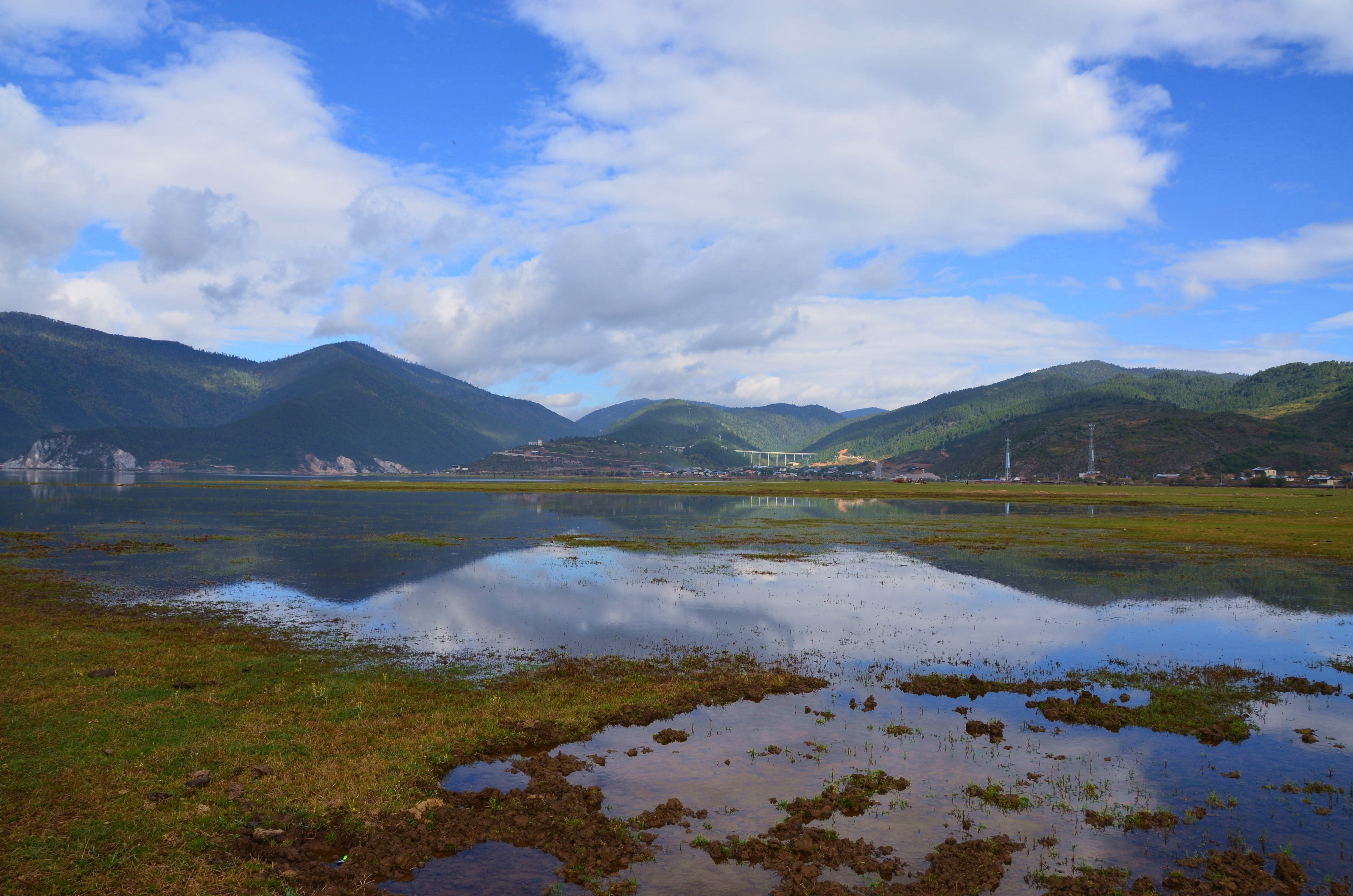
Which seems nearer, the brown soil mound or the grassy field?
the brown soil mound

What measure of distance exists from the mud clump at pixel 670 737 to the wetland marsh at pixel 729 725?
0.06 m

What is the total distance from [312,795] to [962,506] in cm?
11788

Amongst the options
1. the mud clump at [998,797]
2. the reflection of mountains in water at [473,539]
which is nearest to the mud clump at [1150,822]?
the mud clump at [998,797]

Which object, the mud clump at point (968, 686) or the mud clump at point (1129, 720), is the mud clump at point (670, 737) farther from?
the mud clump at point (1129, 720)

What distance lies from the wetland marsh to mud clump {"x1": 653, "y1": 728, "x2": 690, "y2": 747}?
0.21ft

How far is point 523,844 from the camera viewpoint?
11.8 m

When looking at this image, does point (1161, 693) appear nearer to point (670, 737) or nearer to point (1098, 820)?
point (1098, 820)

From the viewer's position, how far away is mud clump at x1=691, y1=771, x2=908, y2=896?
1073 centimetres

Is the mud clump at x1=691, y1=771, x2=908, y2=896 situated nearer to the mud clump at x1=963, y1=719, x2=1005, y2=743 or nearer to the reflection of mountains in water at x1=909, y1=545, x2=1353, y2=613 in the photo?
the mud clump at x1=963, y1=719, x2=1005, y2=743

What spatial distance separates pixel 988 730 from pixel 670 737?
8.03 meters

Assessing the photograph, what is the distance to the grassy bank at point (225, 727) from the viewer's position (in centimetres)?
1073

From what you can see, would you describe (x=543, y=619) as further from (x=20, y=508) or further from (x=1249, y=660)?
(x=20, y=508)

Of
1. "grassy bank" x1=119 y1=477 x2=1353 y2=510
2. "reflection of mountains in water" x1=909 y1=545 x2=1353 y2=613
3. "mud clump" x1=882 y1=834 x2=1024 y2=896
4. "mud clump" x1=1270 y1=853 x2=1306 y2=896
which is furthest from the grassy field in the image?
"mud clump" x1=1270 y1=853 x2=1306 y2=896

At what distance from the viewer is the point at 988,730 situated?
17078 mm
